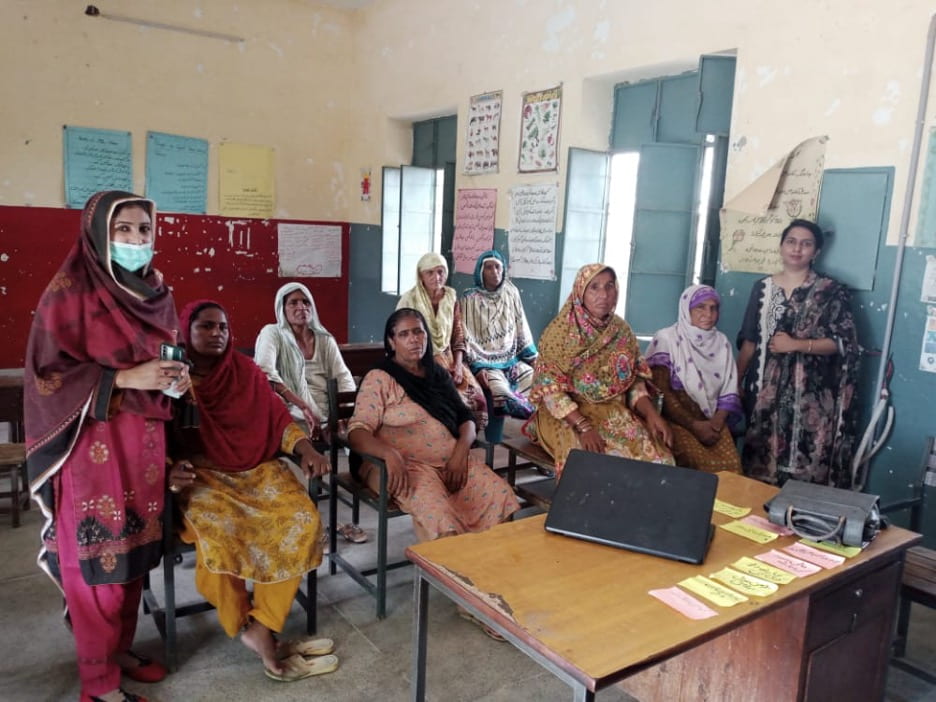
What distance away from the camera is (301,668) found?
2.37 metres

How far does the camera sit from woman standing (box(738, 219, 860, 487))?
3.32m

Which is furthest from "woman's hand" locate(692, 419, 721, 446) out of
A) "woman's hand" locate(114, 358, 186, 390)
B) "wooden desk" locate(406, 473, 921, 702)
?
"woman's hand" locate(114, 358, 186, 390)

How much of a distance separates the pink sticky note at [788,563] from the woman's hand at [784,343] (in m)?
1.75

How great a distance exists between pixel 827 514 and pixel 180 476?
1875 millimetres

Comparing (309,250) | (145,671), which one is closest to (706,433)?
(145,671)

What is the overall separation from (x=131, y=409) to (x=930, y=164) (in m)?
3.23

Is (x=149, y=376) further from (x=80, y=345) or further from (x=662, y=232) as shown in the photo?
(x=662, y=232)

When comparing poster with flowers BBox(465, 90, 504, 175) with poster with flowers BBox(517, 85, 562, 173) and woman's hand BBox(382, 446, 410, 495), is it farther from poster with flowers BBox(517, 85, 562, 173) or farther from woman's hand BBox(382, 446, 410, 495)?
woman's hand BBox(382, 446, 410, 495)

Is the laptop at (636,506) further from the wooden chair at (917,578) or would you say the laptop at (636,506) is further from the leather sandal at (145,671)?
the leather sandal at (145,671)

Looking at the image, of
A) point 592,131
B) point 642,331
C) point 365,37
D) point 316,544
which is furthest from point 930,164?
point 365,37

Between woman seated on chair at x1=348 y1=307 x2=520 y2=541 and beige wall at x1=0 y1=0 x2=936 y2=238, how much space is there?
2039mm

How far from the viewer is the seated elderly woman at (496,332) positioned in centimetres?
448

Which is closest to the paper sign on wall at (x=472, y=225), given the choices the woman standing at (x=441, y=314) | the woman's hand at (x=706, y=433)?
the woman standing at (x=441, y=314)

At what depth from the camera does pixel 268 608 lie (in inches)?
93.2
